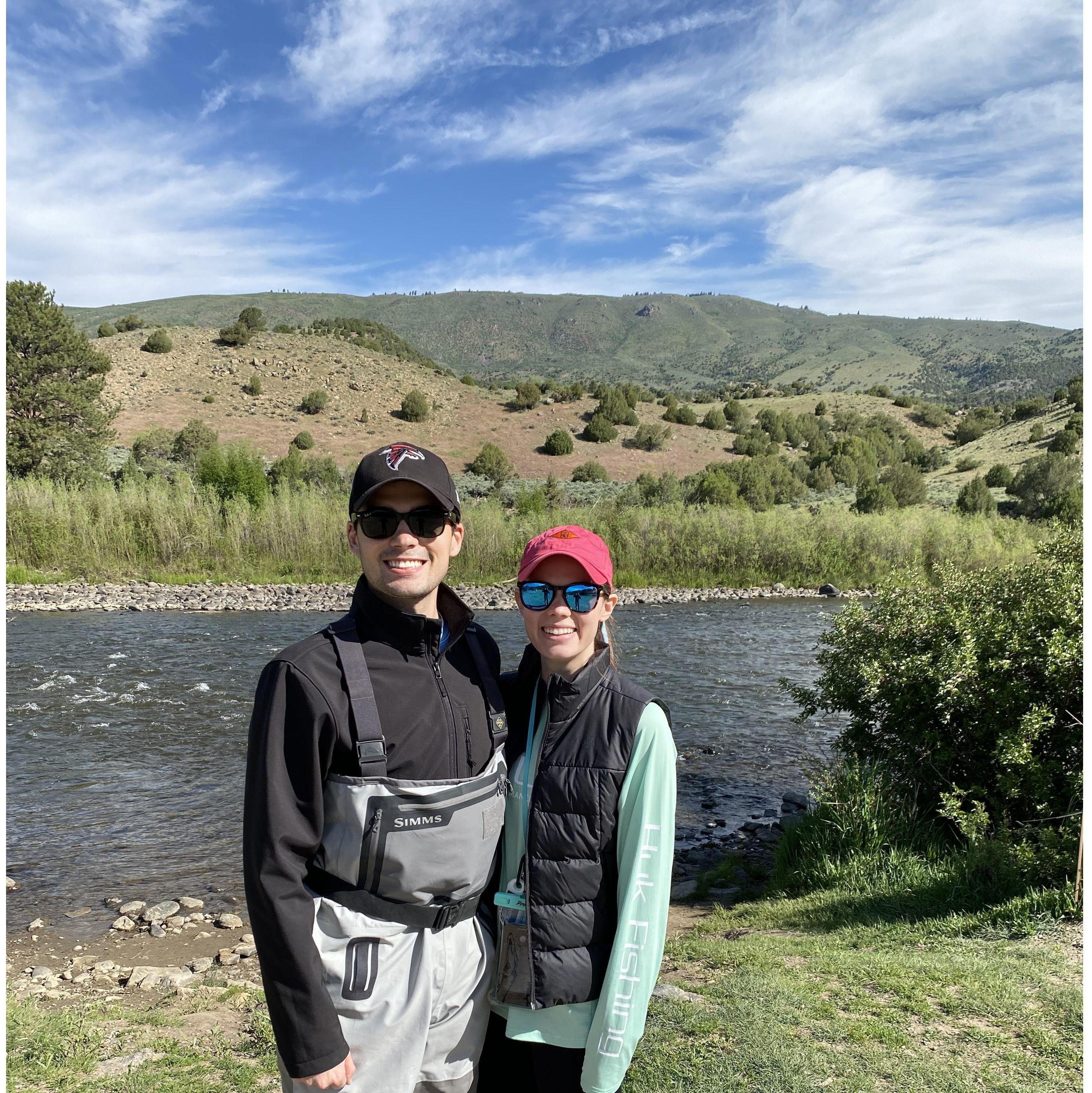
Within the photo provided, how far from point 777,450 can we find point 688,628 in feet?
94.5

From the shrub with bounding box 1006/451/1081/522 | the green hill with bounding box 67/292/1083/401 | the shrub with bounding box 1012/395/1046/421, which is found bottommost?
the shrub with bounding box 1006/451/1081/522

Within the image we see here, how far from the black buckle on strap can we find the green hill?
355 ft

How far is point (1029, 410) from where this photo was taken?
45.3 m

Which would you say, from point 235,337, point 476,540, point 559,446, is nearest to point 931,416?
point 559,446

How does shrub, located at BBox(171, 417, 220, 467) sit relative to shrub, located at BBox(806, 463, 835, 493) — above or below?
above

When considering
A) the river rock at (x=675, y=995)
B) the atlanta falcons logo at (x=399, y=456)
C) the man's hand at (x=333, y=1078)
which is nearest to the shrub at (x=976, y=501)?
the river rock at (x=675, y=995)

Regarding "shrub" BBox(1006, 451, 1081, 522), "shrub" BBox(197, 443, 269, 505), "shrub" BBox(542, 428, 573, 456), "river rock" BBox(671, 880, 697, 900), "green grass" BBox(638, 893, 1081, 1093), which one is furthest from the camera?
"shrub" BBox(542, 428, 573, 456)

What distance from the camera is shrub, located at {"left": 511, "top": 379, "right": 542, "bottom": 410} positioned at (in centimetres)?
4872

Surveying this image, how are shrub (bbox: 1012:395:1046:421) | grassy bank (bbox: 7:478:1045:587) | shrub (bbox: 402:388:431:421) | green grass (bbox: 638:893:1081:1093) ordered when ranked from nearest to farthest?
green grass (bbox: 638:893:1081:1093)
grassy bank (bbox: 7:478:1045:587)
shrub (bbox: 1012:395:1046:421)
shrub (bbox: 402:388:431:421)

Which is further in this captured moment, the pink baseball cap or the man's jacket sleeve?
the pink baseball cap

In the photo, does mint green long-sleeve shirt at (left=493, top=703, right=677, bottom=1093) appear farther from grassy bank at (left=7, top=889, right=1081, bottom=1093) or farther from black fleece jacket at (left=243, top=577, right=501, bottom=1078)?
grassy bank at (left=7, top=889, right=1081, bottom=1093)

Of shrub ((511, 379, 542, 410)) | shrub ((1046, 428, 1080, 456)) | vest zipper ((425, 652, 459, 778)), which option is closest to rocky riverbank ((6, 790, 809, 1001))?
vest zipper ((425, 652, 459, 778))

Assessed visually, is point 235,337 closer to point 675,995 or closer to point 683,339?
point 675,995

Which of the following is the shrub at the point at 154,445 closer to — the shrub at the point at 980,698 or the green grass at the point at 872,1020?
the shrub at the point at 980,698
